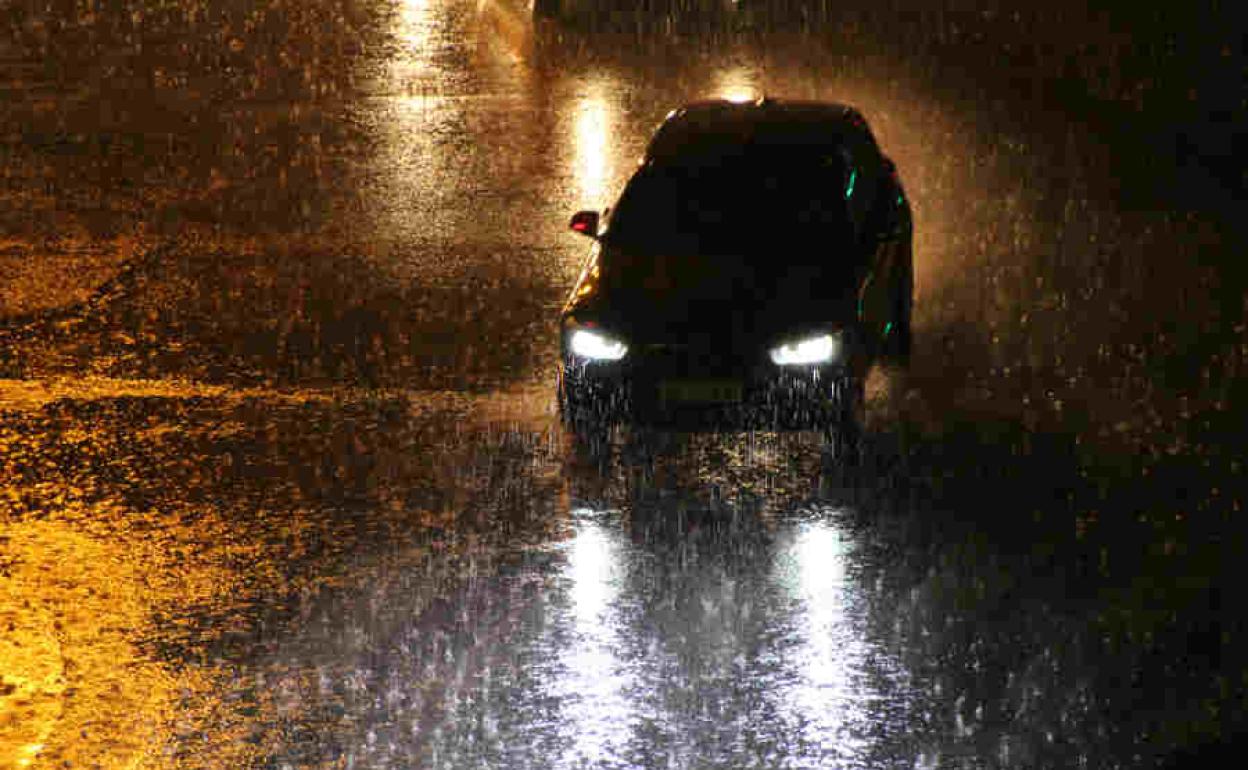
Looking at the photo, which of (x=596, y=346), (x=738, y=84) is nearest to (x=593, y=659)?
(x=596, y=346)

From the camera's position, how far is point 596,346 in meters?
10.2

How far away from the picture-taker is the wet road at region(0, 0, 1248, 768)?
695cm

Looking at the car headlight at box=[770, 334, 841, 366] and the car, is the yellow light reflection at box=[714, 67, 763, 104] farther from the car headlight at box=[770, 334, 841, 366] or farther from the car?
the car headlight at box=[770, 334, 841, 366]

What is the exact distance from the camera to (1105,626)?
771 cm

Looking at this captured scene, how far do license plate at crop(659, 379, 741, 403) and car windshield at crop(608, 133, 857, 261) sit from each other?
124 cm

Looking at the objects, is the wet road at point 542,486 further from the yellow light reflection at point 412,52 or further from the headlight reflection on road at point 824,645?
the yellow light reflection at point 412,52

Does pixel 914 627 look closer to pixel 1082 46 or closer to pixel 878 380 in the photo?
pixel 878 380

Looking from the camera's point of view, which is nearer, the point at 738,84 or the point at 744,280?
the point at 744,280

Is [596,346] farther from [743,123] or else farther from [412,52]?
[412,52]

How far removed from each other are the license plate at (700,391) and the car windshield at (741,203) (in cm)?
124

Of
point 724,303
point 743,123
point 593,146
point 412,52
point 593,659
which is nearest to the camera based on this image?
point 593,659

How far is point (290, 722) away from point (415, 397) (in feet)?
14.0

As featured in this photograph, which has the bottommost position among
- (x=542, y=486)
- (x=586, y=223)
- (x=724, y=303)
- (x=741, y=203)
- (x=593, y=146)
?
(x=542, y=486)

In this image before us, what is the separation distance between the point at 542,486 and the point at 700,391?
1.02m
